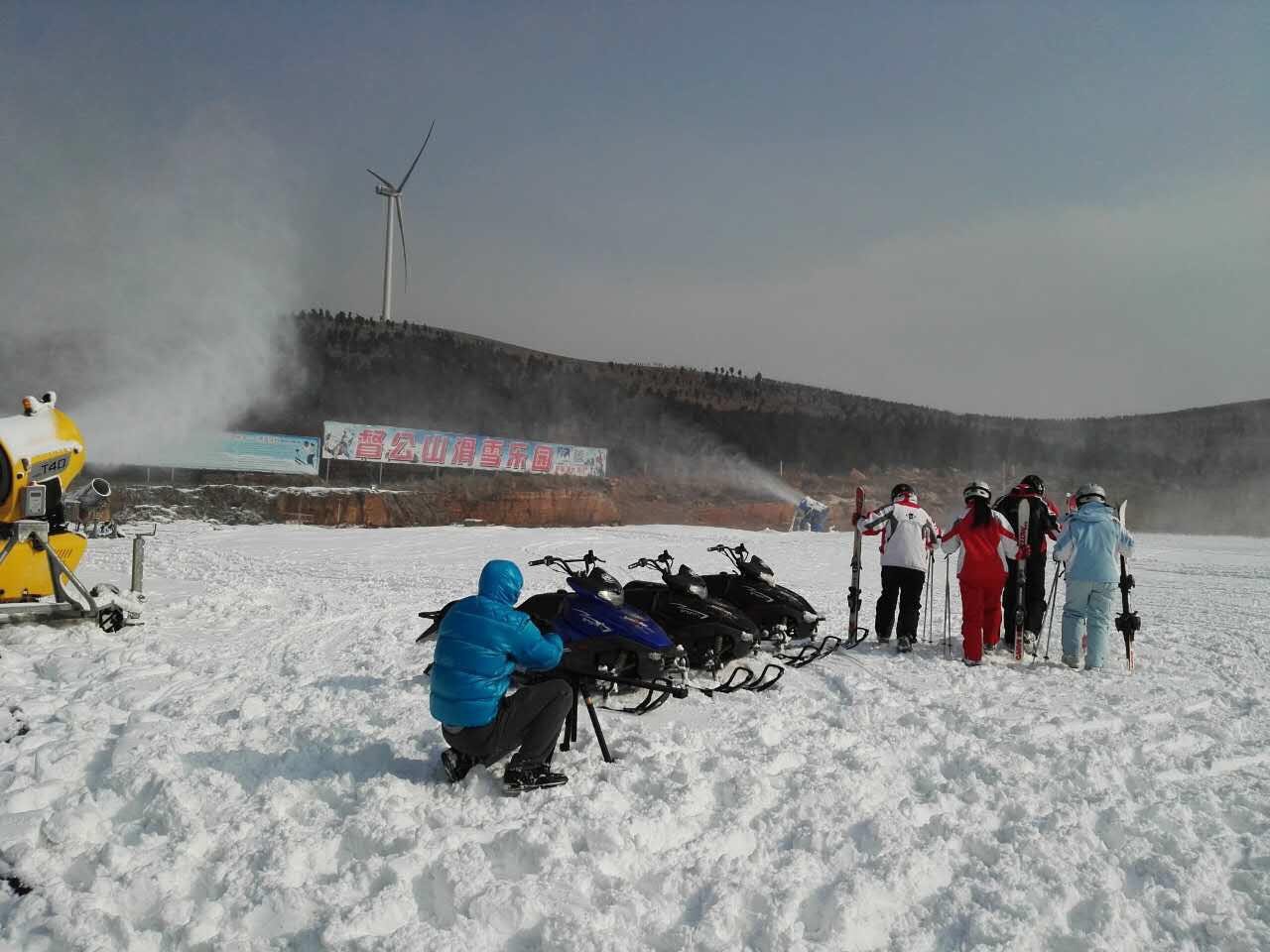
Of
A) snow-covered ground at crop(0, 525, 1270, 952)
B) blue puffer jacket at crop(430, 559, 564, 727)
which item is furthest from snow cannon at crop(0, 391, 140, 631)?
blue puffer jacket at crop(430, 559, 564, 727)

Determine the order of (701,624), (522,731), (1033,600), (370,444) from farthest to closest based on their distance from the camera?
1. (370,444)
2. (1033,600)
3. (701,624)
4. (522,731)

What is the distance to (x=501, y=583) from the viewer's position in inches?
170

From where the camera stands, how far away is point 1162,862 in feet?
12.0

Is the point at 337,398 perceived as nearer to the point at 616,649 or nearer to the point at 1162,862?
the point at 616,649

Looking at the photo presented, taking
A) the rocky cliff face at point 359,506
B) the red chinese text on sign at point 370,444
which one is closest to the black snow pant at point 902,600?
the rocky cliff face at point 359,506

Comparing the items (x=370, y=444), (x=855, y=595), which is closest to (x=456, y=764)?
(x=855, y=595)

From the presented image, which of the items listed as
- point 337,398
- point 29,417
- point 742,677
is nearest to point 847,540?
point 742,677

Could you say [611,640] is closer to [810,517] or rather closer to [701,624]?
[701,624]

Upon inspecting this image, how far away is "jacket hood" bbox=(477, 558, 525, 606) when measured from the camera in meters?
4.31

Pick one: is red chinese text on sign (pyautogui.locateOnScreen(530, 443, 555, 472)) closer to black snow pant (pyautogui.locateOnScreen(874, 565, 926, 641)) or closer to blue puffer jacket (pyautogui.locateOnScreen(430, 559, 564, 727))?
black snow pant (pyautogui.locateOnScreen(874, 565, 926, 641))

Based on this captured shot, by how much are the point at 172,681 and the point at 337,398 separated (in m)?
37.3

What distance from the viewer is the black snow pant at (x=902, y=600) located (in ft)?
28.0

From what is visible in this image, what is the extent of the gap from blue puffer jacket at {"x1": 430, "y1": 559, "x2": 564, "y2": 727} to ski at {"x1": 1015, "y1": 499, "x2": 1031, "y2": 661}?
563cm

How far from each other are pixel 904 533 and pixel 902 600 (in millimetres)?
712
